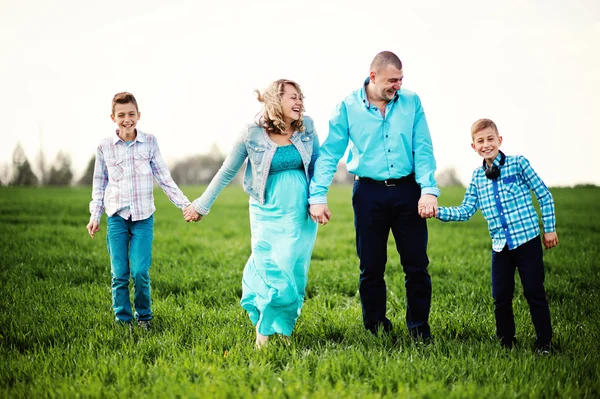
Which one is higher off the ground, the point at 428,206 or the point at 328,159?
the point at 328,159

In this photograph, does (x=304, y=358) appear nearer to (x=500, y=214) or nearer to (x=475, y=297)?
(x=500, y=214)

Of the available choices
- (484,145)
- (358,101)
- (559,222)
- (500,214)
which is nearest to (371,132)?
(358,101)

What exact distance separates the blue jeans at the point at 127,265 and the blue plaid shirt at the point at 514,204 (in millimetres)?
3214

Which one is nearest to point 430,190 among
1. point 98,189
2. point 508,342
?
point 508,342

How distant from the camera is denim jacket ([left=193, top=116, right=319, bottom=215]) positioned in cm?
488

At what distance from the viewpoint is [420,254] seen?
490 centimetres

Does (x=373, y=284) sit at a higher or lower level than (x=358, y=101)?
lower

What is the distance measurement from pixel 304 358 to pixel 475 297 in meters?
3.30

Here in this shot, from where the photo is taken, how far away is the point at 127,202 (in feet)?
18.2

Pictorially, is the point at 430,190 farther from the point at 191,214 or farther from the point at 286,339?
the point at 191,214

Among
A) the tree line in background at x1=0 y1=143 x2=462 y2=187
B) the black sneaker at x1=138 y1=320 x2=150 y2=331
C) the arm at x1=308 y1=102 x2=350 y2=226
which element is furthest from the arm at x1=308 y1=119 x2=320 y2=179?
the tree line in background at x1=0 y1=143 x2=462 y2=187

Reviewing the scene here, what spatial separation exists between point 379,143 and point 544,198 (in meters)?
1.57

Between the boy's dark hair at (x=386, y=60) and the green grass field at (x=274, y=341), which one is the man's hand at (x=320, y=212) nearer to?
the green grass field at (x=274, y=341)

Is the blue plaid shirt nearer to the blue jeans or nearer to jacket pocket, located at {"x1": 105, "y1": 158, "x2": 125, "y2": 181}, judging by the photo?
the blue jeans
